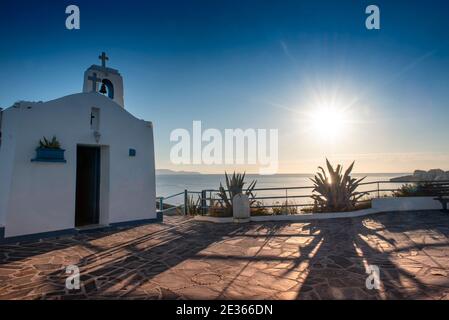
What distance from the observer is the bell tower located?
8180 millimetres

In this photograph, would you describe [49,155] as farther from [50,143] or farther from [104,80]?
[104,80]

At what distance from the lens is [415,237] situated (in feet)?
19.7

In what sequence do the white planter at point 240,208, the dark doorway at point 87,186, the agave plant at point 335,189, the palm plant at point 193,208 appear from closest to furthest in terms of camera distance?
1. the dark doorway at point 87,186
2. the white planter at point 240,208
3. the agave plant at point 335,189
4. the palm plant at point 193,208

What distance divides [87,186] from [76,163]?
0.99 metres

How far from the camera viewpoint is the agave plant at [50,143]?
6.41 m

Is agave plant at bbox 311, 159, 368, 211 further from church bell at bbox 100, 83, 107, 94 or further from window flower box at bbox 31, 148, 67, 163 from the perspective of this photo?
window flower box at bbox 31, 148, 67, 163

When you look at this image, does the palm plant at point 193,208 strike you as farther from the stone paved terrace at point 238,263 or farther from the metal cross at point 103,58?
the metal cross at point 103,58

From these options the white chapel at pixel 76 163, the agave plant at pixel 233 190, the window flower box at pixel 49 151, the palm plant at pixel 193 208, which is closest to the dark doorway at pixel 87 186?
the white chapel at pixel 76 163

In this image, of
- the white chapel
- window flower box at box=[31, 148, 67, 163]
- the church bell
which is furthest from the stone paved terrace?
the church bell

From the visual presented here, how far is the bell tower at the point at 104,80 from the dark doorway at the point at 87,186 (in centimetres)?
195

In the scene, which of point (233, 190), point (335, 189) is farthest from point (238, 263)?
point (335, 189)
